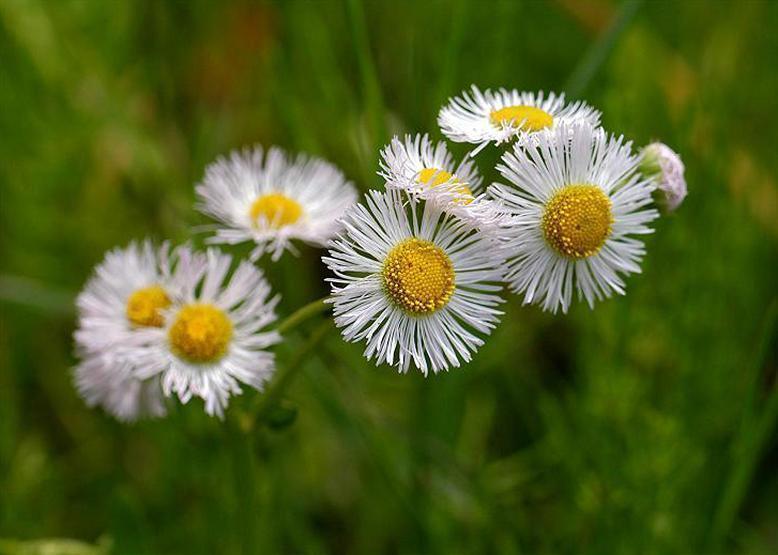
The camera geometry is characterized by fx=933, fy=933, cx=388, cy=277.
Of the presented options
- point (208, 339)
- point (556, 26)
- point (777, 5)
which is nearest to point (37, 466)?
point (208, 339)

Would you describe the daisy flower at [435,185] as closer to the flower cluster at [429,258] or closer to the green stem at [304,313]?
the flower cluster at [429,258]

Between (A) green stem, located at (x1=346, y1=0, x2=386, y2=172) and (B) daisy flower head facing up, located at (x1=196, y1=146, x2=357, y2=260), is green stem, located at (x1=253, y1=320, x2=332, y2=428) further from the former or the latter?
(A) green stem, located at (x1=346, y1=0, x2=386, y2=172)

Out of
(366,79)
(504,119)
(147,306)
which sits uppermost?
(366,79)

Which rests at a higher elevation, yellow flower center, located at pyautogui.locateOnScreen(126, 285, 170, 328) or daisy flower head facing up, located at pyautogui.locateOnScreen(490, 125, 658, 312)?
daisy flower head facing up, located at pyautogui.locateOnScreen(490, 125, 658, 312)

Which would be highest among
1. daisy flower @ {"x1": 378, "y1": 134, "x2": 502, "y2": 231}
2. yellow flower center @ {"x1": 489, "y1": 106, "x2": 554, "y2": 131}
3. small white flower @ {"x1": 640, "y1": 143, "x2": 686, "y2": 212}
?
yellow flower center @ {"x1": 489, "y1": 106, "x2": 554, "y2": 131}

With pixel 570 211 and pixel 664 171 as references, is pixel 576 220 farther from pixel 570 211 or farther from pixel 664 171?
pixel 664 171

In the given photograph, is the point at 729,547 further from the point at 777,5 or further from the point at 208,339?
the point at 777,5

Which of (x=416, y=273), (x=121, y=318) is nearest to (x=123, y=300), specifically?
(x=121, y=318)

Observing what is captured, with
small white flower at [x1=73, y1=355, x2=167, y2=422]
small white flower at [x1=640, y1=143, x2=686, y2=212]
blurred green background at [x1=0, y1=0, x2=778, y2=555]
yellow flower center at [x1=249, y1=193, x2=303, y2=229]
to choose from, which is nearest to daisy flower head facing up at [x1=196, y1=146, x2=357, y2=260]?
yellow flower center at [x1=249, y1=193, x2=303, y2=229]
